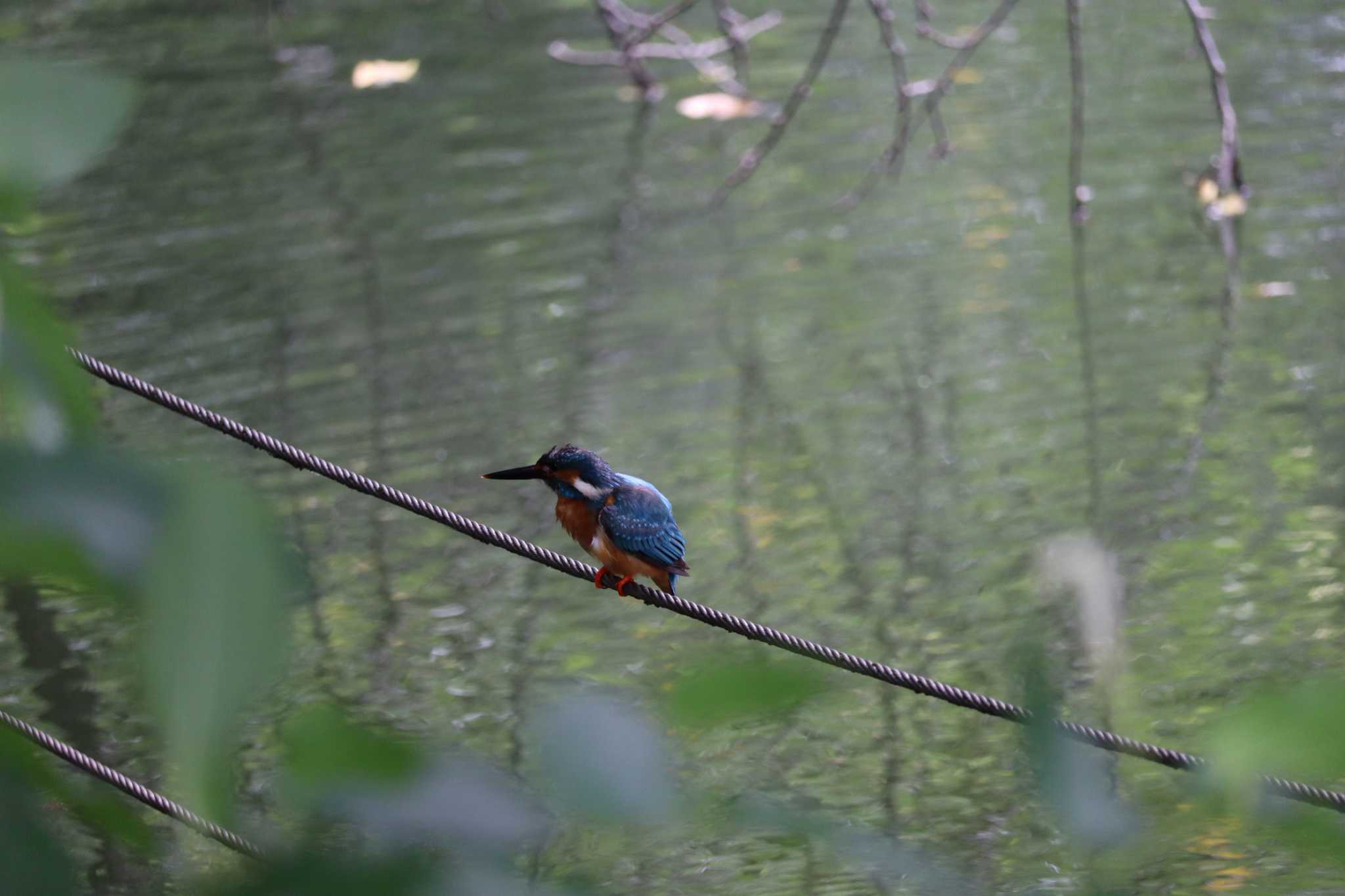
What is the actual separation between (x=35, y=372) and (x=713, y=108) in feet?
25.0

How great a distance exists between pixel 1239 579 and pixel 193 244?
4.61 m

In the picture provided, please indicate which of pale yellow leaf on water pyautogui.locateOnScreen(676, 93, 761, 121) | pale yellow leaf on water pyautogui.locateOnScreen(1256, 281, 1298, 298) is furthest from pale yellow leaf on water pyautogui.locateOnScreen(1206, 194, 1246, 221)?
pale yellow leaf on water pyautogui.locateOnScreen(676, 93, 761, 121)

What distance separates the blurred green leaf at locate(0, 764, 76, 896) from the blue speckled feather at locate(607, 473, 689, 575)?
187 centimetres

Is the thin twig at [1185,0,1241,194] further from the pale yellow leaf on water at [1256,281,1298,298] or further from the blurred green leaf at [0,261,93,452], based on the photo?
the blurred green leaf at [0,261,93,452]

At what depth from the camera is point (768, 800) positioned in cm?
41

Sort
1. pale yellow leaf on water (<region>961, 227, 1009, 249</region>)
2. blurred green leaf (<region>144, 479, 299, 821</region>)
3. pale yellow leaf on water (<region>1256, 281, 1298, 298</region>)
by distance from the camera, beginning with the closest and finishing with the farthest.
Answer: blurred green leaf (<region>144, 479, 299, 821</region>)
pale yellow leaf on water (<region>1256, 281, 1298, 298</region>)
pale yellow leaf on water (<region>961, 227, 1009, 249</region>)

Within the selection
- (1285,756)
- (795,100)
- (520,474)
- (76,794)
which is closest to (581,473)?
(520,474)

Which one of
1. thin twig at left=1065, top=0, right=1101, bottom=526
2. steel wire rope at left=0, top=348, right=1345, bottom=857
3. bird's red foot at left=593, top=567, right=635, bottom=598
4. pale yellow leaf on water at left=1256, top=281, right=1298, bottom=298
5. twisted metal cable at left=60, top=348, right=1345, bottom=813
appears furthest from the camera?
pale yellow leaf on water at left=1256, top=281, right=1298, bottom=298

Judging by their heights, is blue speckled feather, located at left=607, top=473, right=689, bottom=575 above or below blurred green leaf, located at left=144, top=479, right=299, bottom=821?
below

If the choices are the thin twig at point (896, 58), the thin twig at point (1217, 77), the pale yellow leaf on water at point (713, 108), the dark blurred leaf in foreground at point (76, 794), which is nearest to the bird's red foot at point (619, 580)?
the thin twig at point (896, 58)

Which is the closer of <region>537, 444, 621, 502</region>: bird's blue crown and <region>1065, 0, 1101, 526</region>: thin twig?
<region>537, 444, 621, 502</region>: bird's blue crown

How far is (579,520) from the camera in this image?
7.75ft

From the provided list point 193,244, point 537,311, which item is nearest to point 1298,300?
point 537,311

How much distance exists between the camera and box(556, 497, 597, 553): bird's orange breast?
2.32m
